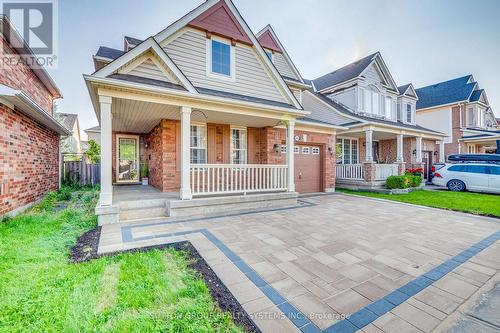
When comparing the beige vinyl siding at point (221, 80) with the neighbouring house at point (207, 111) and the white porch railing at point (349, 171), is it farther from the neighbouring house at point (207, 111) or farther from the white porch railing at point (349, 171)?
the white porch railing at point (349, 171)

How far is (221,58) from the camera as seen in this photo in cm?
777

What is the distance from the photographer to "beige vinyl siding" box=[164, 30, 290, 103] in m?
7.08

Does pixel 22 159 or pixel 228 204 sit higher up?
pixel 22 159

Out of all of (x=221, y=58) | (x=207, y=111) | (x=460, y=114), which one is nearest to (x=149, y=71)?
(x=207, y=111)

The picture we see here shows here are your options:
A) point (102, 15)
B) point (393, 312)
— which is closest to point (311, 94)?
point (102, 15)

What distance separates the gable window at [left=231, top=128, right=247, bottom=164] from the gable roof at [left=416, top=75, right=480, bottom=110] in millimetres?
19713

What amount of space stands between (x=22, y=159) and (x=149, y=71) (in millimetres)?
4427

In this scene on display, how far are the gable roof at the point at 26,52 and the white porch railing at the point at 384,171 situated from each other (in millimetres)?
15046

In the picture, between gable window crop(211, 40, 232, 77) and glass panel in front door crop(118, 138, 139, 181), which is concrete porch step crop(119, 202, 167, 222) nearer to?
gable window crop(211, 40, 232, 77)

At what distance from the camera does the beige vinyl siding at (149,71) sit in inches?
238

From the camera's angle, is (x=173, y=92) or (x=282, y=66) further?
(x=282, y=66)

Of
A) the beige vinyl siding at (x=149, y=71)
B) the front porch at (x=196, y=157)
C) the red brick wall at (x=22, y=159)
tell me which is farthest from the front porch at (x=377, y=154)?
the red brick wall at (x=22, y=159)

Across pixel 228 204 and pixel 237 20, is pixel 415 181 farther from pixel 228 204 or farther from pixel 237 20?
pixel 237 20

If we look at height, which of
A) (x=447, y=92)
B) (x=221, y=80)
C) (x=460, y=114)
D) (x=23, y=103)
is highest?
(x=447, y=92)
